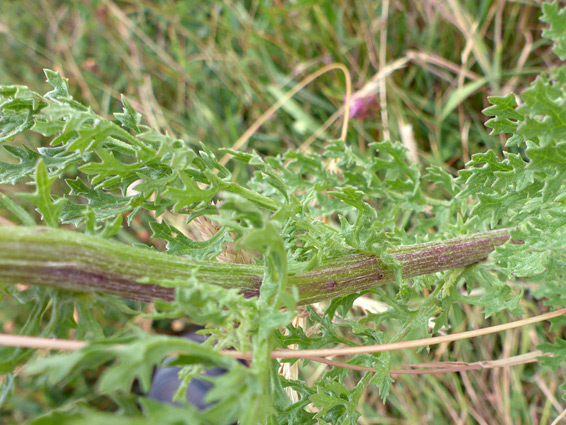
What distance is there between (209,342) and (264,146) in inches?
99.0

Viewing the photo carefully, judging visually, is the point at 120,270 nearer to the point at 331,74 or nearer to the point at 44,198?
the point at 44,198

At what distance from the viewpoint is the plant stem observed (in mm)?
1133

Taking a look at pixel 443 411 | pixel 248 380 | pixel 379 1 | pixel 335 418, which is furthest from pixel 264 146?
pixel 248 380

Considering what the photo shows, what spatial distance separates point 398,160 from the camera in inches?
90.8

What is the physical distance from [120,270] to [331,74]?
2.75 meters

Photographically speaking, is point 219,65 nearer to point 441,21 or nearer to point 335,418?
point 441,21

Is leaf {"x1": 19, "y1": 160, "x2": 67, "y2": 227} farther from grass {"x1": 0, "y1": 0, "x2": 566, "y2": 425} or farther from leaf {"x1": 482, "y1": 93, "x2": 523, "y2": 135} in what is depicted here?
grass {"x1": 0, "y1": 0, "x2": 566, "y2": 425}

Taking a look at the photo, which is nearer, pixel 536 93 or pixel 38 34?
pixel 536 93

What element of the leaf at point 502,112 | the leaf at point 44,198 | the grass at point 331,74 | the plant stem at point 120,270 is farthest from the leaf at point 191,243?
the grass at point 331,74

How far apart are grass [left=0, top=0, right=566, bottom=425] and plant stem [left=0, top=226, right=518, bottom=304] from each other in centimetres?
140

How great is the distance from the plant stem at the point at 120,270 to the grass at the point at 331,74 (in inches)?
55.3

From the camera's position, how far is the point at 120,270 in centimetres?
122

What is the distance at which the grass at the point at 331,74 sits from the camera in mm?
2969

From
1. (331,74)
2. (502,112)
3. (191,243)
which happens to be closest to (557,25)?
(502,112)
